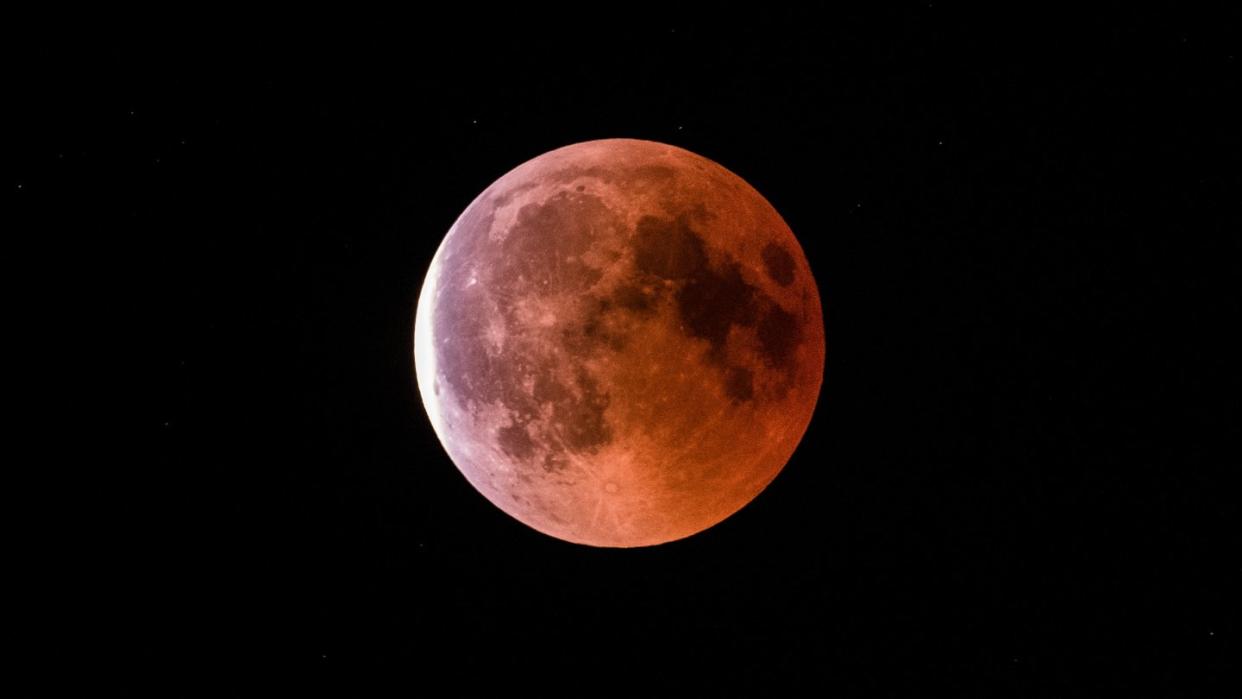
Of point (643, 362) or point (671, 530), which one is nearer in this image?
point (643, 362)

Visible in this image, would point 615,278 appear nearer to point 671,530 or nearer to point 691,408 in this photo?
point 691,408

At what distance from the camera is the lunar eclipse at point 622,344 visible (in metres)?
4.04

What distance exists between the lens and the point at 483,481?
491cm

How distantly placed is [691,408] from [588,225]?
44.2 inches

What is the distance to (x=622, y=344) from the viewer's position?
3.99 m

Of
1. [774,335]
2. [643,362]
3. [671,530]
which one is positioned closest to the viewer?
[643,362]

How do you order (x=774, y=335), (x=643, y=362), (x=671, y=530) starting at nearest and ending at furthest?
1. (x=643, y=362)
2. (x=774, y=335)
3. (x=671, y=530)

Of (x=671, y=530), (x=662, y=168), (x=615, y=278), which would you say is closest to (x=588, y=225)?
(x=615, y=278)

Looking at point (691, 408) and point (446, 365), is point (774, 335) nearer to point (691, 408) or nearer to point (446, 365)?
point (691, 408)

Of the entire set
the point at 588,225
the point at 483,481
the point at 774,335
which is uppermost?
the point at 588,225

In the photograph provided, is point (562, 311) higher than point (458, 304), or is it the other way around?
point (562, 311)

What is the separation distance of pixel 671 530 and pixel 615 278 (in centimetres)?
167

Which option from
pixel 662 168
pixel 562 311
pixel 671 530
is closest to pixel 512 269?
pixel 562 311

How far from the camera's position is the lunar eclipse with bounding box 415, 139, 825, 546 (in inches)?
159
